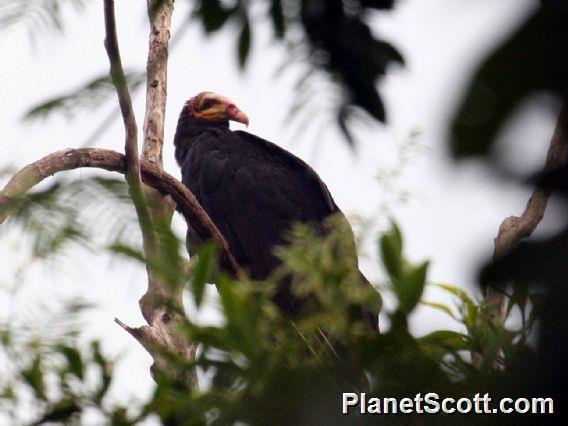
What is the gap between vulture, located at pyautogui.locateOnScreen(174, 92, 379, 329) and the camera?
17.9ft

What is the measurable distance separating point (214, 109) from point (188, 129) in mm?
587

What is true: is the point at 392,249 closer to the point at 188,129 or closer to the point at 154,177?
the point at 154,177

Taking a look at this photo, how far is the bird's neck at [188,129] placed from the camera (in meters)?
6.37

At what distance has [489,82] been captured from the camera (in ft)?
1.25

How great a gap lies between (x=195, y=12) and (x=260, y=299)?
0.44 m

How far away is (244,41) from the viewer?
62cm

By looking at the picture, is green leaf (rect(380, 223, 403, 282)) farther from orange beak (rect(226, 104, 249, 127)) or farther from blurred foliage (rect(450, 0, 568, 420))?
orange beak (rect(226, 104, 249, 127))

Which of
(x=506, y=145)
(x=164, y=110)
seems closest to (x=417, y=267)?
(x=506, y=145)

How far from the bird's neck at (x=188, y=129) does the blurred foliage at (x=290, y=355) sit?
5.05 meters

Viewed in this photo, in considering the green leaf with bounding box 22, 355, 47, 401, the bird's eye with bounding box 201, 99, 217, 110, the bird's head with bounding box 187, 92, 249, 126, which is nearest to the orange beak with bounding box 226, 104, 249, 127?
the bird's head with bounding box 187, 92, 249, 126

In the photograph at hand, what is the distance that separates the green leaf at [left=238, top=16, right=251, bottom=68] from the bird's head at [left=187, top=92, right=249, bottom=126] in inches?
248

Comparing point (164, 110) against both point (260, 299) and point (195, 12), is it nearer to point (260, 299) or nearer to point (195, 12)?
point (260, 299)

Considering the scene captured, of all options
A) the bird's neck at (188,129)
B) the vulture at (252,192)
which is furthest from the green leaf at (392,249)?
the bird's neck at (188,129)

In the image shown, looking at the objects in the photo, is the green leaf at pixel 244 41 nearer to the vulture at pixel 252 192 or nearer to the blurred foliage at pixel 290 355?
the blurred foliage at pixel 290 355
